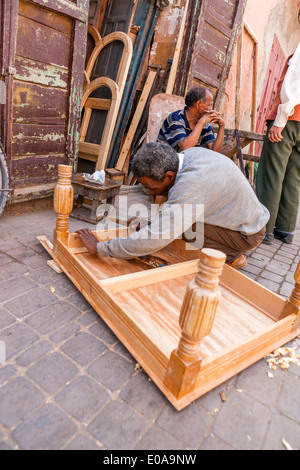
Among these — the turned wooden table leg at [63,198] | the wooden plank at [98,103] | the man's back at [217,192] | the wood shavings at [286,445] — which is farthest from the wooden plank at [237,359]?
the wooden plank at [98,103]

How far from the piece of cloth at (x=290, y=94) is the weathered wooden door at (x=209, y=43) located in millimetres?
1713

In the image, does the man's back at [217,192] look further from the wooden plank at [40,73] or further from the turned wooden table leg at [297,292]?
the wooden plank at [40,73]

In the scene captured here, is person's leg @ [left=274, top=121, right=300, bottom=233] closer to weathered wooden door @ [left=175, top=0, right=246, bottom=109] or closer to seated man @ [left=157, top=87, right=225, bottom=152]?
seated man @ [left=157, top=87, right=225, bottom=152]

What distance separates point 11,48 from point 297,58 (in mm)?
2736

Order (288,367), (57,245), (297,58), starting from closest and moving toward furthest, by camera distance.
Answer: (288,367)
(57,245)
(297,58)

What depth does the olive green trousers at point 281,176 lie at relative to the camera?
3.39 metres

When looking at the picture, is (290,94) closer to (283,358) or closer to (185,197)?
(185,197)

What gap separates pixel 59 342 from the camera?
1577 mm

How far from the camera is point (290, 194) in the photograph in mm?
3707

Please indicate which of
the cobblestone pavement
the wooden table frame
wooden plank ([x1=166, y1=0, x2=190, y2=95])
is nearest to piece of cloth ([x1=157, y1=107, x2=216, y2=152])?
the wooden table frame

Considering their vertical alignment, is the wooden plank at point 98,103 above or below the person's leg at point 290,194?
above

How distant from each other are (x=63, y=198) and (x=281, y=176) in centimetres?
256

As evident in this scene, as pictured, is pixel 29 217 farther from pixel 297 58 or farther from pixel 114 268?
pixel 297 58
